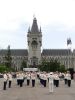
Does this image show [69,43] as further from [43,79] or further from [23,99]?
[23,99]

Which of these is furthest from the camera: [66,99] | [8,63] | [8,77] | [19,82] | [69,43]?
[8,63]

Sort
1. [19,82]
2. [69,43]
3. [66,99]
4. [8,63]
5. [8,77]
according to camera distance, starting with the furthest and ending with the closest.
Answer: [8,63]
[69,43]
[19,82]
[8,77]
[66,99]

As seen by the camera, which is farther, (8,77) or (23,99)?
(8,77)

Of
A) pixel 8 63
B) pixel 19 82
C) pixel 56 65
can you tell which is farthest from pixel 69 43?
pixel 19 82

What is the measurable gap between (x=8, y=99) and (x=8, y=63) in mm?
153334

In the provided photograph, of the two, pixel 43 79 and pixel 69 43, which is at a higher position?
pixel 69 43

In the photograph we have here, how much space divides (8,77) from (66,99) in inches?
658

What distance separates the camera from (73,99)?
22.0m

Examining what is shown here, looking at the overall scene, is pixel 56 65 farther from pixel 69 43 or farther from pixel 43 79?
pixel 43 79

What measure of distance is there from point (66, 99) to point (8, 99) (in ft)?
10.3

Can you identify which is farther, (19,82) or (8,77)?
(19,82)

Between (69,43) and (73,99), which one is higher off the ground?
(69,43)

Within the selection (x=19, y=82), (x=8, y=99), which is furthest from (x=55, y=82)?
(x=8, y=99)

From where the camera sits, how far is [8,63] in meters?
175
